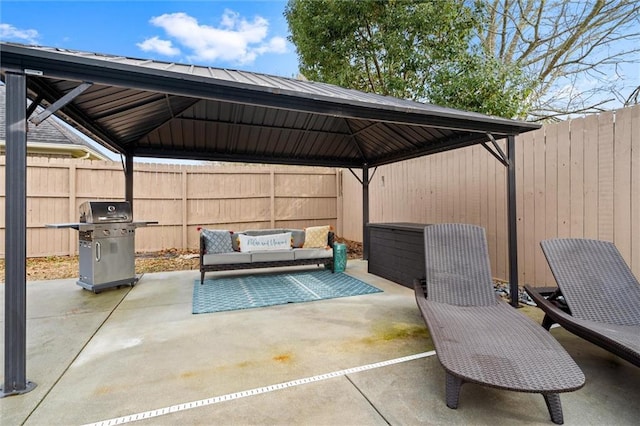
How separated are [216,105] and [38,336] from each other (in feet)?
12.2

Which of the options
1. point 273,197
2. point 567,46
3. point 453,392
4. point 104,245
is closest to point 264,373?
point 453,392

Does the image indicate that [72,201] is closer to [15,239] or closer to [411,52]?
[15,239]

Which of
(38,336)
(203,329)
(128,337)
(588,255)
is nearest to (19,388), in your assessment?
(128,337)

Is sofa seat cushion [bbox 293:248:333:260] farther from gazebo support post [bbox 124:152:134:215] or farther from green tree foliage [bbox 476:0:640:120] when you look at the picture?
green tree foliage [bbox 476:0:640:120]

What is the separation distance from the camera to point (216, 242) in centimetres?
546

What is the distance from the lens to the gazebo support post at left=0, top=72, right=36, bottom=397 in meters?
2.19

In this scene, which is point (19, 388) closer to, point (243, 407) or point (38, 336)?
point (38, 336)

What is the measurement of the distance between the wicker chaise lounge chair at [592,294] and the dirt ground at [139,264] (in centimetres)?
517

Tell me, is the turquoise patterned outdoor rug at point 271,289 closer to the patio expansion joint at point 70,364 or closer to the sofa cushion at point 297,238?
the sofa cushion at point 297,238

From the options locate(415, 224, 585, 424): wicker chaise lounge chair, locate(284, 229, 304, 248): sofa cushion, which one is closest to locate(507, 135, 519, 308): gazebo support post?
locate(415, 224, 585, 424): wicker chaise lounge chair

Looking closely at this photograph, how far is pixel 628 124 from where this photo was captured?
356 centimetres

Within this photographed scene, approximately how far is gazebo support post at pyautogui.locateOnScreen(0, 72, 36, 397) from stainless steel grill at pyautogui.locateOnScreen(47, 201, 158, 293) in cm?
258

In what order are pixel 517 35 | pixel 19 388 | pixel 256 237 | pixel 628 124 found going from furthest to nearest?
pixel 517 35 → pixel 256 237 → pixel 628 124 → pixel 19 388

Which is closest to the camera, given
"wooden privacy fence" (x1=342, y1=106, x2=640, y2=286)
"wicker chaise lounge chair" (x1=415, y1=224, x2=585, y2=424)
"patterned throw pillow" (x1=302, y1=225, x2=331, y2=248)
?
"wicker chaise lounge chair" (x1=415, y1=224, x2=585, y2=424)
